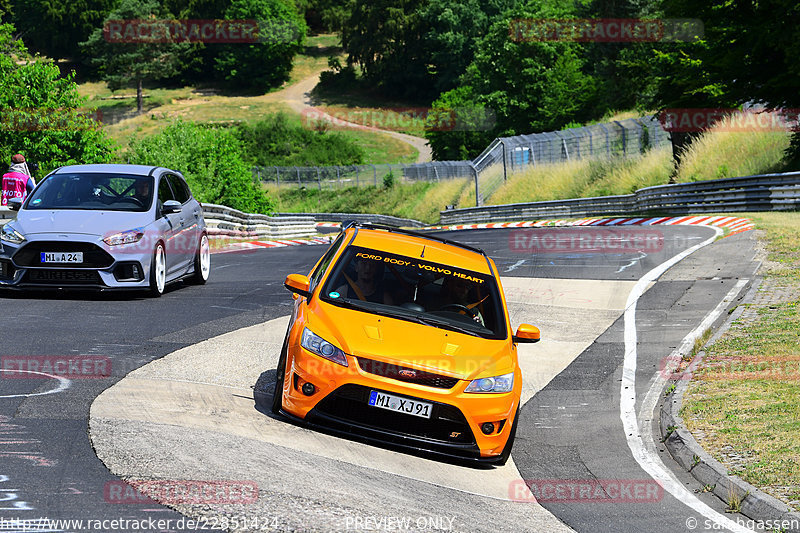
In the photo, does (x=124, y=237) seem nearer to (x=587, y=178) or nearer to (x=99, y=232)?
(x=99, y=232)

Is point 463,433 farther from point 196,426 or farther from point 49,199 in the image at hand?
point 49,199

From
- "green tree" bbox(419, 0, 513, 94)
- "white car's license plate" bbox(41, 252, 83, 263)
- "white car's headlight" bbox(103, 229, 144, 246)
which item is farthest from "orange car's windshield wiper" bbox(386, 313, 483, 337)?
"green tree" bbox(419, 0, 513, 94)

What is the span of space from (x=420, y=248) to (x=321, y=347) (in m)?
2.01

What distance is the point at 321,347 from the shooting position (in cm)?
756

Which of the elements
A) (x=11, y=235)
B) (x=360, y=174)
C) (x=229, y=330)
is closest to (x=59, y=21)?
(x=360, y=174)

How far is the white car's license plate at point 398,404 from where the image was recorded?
732 centimetres

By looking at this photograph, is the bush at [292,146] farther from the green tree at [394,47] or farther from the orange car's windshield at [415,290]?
the orange car's windshield at [415,290]

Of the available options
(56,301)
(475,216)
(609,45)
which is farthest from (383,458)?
(609,45)

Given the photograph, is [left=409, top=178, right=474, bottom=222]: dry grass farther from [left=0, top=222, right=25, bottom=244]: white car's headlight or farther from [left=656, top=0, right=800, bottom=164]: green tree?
[left=0, top=222, right=25, bottom=244]: white car's headlight

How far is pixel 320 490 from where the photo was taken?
6242mm

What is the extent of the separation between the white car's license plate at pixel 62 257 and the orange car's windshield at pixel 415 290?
5.22m

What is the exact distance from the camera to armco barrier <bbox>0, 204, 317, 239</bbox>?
30.2m

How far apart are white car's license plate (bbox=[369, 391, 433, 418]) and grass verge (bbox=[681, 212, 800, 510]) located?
94.4 inches

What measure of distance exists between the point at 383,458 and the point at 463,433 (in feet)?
2.11
